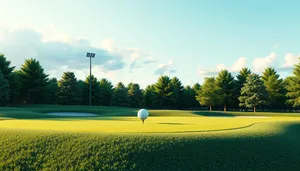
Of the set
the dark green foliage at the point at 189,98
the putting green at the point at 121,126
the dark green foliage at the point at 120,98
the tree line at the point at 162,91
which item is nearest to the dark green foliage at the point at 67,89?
the tree line at the point at 162,91

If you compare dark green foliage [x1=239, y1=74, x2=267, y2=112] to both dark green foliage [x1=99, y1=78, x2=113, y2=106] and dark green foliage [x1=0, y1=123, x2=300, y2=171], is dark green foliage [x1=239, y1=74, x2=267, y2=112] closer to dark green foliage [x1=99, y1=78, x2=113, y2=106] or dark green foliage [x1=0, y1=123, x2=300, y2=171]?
dark green foliage [x1=99, y1=78, x2=113, y2=106]

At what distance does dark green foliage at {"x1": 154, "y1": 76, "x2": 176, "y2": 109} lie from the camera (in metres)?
55.6

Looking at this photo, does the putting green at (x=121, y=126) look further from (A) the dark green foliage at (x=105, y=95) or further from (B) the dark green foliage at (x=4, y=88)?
(A) the dark green foliage at (x=105, y=95)

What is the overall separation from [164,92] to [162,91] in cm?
49

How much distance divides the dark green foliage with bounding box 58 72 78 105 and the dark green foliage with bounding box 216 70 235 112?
92.1 feet

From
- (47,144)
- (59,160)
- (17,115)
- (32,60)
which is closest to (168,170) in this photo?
(59,160)

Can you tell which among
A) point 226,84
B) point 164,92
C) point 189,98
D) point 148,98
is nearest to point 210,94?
point 226,84

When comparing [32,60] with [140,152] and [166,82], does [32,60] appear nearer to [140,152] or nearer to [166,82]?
[166,82]

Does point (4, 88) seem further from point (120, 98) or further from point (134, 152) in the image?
point (134, 152)

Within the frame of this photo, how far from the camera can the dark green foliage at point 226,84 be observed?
50.4m

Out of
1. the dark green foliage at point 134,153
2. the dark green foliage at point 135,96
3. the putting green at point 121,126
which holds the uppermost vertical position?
the dark green foliage at point 135,96

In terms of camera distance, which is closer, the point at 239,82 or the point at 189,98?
the point at 239,82

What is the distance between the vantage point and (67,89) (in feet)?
158

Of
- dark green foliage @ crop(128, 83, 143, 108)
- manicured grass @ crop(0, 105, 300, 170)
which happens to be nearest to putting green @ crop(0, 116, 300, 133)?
manicured grass @ crop(0, 105, 300, 170)
